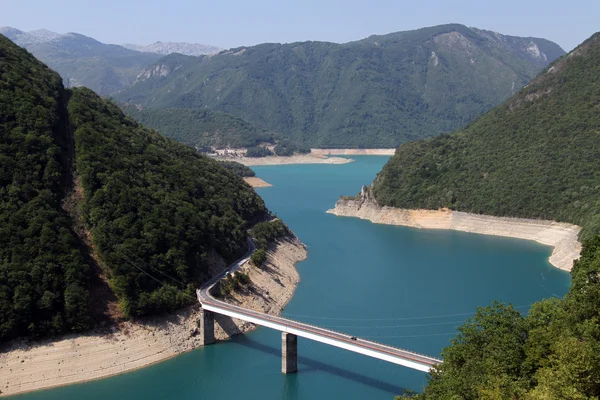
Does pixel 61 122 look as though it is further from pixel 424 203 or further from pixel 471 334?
pixel 424 203

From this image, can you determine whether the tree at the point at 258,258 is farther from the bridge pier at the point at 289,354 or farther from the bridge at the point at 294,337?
the bridge pier at the point at 289,354

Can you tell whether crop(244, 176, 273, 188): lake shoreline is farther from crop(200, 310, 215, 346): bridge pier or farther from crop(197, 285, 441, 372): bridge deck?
crop(200, 310, 215, 346): bridge pier

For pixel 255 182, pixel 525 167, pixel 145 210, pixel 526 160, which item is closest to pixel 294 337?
pixel 145 210

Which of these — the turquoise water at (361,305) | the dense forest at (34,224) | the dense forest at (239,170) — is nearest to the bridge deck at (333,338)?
the turquoise water at (361,305)

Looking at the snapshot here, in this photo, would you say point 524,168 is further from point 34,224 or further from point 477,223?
point 34,224

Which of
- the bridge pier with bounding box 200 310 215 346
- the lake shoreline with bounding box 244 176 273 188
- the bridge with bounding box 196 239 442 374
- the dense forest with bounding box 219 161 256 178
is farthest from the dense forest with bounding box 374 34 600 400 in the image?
the dense forest with bounding box 219 161 256 178

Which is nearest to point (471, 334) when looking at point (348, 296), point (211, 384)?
point (211, 384)
